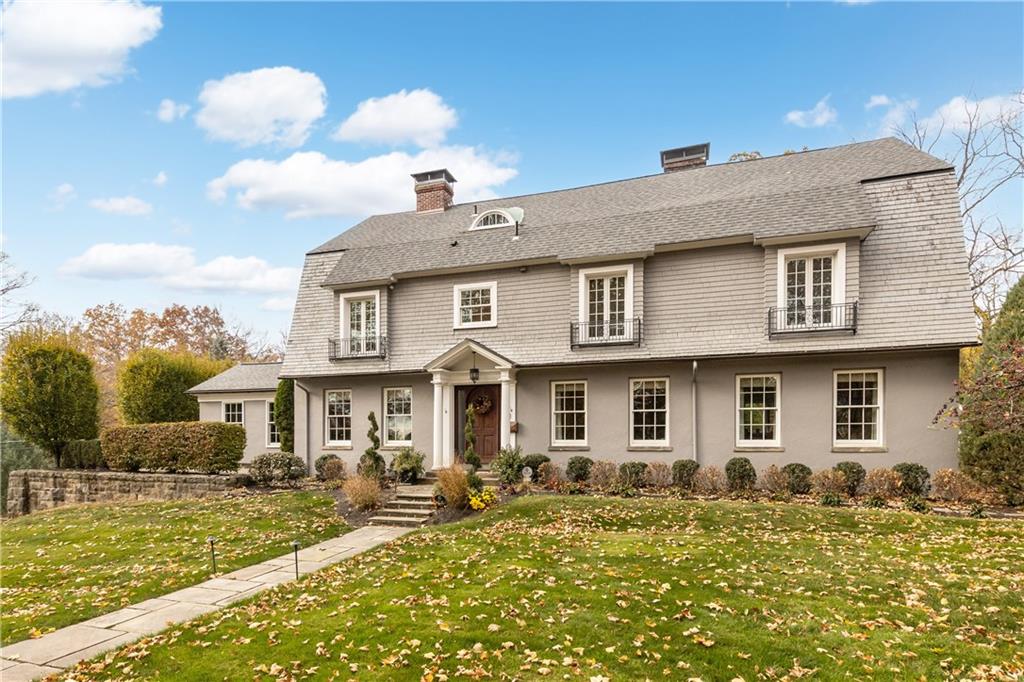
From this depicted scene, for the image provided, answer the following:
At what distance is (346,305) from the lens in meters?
18.4

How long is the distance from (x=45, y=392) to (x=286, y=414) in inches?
364

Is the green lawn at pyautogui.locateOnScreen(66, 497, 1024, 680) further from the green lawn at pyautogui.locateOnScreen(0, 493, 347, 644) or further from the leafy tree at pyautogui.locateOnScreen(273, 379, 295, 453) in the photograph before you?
the leafy tree at pyautogui.locateOnScreen(273, 379, 295, 453)

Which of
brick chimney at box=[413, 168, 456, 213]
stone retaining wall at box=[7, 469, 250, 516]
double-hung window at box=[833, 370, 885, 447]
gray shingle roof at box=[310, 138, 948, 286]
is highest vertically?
brick chimney at box=[413, 168, 456, 213]

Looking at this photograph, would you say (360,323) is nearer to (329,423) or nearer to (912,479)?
(329,423)

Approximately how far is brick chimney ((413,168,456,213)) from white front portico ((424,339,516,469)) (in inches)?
304

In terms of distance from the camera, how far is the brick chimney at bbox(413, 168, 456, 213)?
21.6m

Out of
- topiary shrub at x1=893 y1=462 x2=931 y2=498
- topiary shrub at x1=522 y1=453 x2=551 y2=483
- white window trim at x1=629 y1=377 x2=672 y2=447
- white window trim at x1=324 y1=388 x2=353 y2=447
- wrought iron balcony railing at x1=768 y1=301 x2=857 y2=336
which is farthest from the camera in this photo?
white window trim at x1=324 y1=388 x2=353 y2=447

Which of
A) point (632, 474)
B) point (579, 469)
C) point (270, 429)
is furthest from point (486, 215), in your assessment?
point (270, 429)

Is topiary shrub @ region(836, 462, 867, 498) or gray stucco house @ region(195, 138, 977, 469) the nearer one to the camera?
topiary shrub @ region(836, 462, 867, 498)

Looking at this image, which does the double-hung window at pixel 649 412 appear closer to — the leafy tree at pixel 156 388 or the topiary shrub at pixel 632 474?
the topiary shrub at pixel 632 474

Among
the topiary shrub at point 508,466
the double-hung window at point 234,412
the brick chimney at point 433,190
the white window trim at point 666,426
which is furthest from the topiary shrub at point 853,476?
the double-hung window at point 234,412

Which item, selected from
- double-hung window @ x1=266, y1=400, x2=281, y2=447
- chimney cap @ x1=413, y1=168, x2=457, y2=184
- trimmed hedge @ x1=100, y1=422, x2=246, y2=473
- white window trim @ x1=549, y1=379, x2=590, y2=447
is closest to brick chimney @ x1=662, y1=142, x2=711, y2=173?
chimney cap @ x1=413, y1=168, x2=457, y2=184

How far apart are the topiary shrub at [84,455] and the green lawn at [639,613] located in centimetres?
1643

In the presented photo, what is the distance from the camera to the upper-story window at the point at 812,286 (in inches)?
525
